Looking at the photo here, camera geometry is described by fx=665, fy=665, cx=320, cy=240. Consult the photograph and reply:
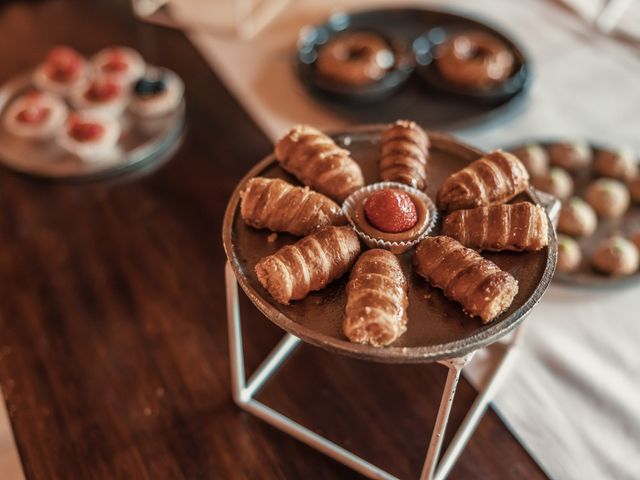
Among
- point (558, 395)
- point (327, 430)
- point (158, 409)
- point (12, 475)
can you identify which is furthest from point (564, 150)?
point (12, 475)

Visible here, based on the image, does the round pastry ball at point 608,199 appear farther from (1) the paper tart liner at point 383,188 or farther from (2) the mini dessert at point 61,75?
(2) the mini dessert at point 61,75

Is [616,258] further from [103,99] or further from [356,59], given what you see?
[103,99]

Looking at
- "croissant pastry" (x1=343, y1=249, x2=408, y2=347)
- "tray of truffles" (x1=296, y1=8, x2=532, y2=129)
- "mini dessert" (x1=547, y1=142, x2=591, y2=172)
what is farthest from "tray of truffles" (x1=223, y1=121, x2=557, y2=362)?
"tray of truffles" (x1=296, y1=8, x2=532, y2=129)

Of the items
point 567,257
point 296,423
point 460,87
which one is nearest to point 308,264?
point 296,423

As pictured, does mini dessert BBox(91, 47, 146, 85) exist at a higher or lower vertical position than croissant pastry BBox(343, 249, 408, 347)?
lower

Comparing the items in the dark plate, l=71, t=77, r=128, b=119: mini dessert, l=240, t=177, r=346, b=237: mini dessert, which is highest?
l=240, t=177, r=346, b=237: mini dessert

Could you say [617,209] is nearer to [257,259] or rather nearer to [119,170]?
[257,259]

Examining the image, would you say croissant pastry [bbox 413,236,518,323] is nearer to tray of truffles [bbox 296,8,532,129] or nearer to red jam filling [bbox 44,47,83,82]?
tray of truffles [bbox 296,8,532,129]

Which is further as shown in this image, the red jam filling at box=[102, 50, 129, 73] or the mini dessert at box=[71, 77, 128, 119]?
the red jam filling at box=[102, 50, 129, 73]
